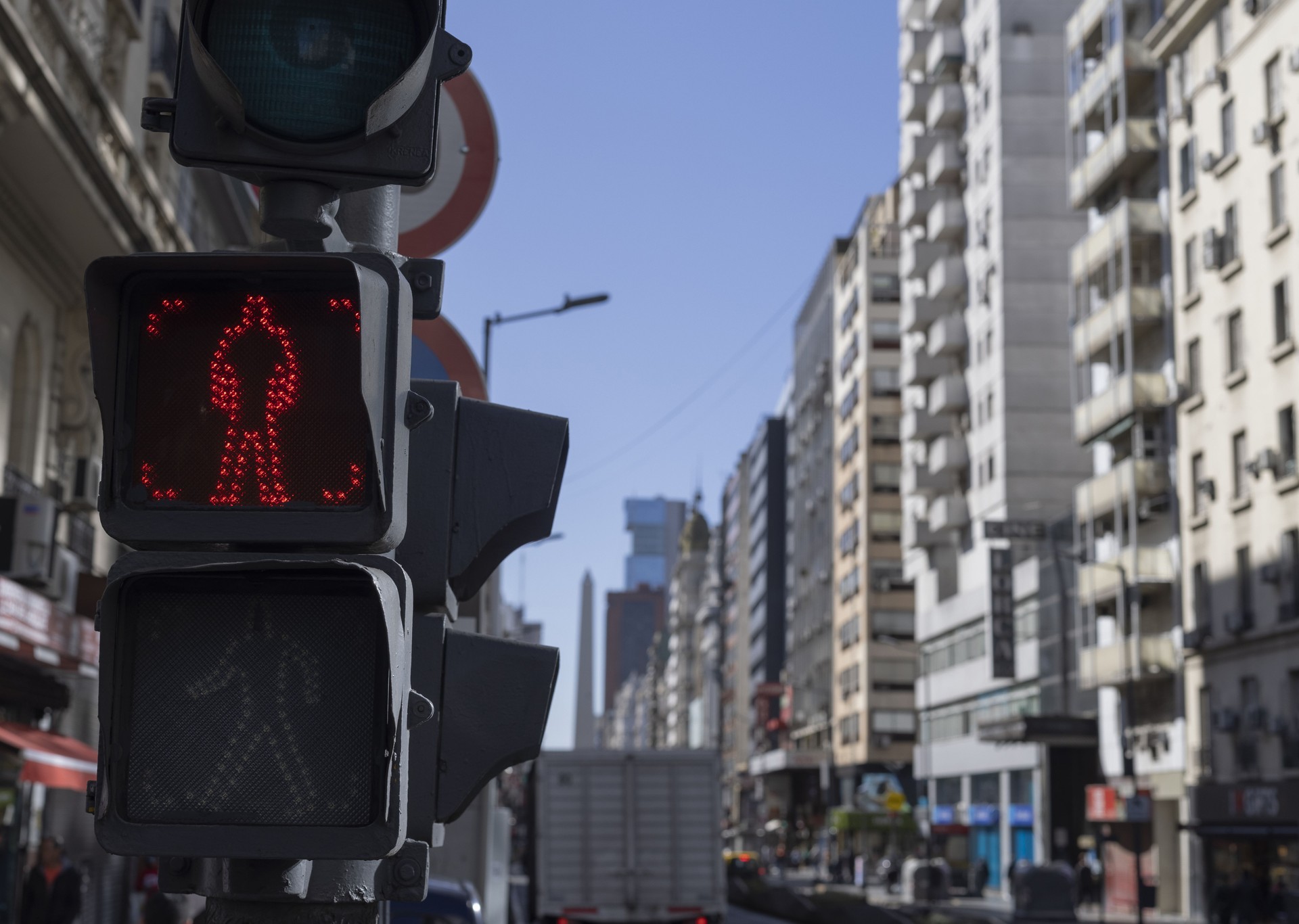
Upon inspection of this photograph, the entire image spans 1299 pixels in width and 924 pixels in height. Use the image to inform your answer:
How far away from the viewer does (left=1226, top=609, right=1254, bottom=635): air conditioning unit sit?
41844 mm

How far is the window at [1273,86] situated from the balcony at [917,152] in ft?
99.7

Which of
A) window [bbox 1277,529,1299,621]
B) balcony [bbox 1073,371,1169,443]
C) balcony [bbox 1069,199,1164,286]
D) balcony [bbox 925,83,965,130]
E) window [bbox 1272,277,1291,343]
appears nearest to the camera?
window [bbox 1277,529,1299,621]

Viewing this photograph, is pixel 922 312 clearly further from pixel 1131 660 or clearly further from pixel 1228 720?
pixel 1228 720

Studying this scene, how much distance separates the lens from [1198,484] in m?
45.8

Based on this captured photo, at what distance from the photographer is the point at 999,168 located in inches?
2532

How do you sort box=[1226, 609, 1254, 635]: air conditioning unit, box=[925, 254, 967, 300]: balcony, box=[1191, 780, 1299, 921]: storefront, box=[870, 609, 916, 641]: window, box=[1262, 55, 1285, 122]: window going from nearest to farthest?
box=[1191, 780, 1299, 921]: storefront < box=[1262, 55, 1285, 122]: window < box=[1226, 609, 1254, 635]: air conditioning unit < box=[925, 254, 967, 300]: balcony < box=[870, 609, 916, 641]: window

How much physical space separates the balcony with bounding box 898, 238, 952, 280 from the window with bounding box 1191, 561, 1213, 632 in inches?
1079

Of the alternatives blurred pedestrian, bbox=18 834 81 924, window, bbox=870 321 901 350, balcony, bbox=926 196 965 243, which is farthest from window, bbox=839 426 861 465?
blurred pedestrian, bbox=18 834 81 924

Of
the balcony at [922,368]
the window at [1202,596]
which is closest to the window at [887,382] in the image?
the balcony at [922,368]

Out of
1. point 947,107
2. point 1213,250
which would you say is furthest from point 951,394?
point 1213,250

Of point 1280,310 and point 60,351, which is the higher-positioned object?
point 1280,310

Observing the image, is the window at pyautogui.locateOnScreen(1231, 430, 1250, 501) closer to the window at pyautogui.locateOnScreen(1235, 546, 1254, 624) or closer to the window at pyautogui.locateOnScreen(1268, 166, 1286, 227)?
the window at pyautogui.locateOnScreen(1235, 546, 1254, 624)

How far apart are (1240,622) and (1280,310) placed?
7.41 meters

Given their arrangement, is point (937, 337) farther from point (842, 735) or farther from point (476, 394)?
point (476, 394)
